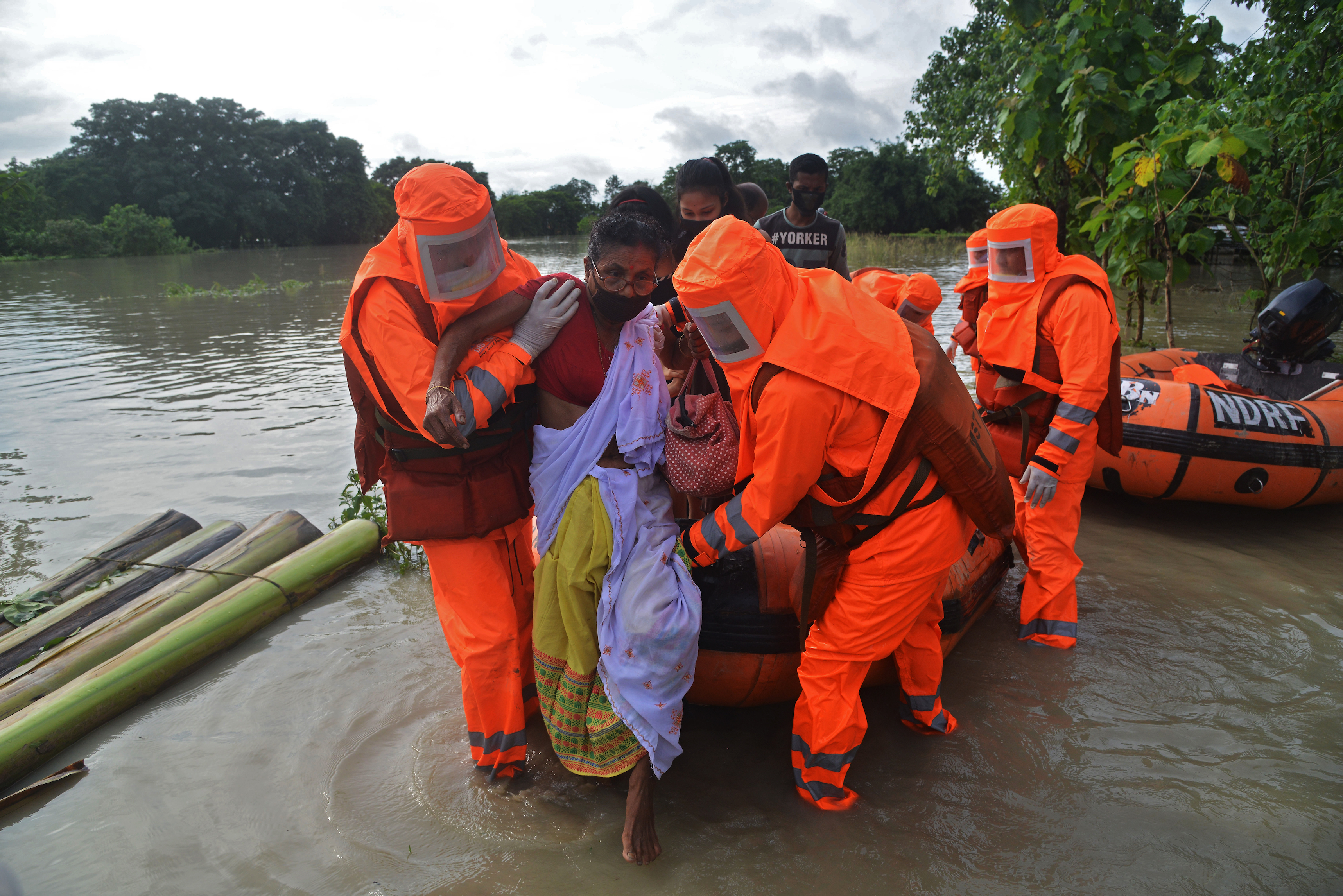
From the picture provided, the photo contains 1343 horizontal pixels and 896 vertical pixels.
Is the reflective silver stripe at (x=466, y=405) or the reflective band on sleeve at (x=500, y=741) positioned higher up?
→ the reflective silver stripe at (x=466, y=405)

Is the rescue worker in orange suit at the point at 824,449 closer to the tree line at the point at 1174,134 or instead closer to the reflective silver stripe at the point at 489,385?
the reflective silver stripe at the point at 489,385

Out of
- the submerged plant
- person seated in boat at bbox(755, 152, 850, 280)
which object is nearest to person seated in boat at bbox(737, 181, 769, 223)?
person seated in boat at bbox(755, 152, 850, 280)

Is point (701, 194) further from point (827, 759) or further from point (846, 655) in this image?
point (827, 759)

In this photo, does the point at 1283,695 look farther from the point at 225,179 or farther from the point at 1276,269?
the point at 225,179

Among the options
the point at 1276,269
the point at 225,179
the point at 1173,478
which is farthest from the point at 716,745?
the point at 225,179

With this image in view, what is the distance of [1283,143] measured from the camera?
7.43 m

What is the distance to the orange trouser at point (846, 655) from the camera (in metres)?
2.42

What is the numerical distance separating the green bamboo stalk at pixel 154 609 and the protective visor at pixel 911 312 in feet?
12.8

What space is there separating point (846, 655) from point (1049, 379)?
192cm

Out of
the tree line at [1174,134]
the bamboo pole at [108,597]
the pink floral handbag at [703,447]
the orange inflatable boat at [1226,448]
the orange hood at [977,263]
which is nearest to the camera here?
the pink floral handbag at [703,447]

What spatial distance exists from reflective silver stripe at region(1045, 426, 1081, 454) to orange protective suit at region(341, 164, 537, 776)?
2.40 metres

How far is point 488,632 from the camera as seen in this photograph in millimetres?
2658

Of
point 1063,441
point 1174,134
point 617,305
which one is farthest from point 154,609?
point 1174,134

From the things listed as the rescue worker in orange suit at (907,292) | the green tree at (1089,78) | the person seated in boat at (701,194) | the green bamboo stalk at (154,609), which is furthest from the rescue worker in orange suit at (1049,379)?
the green bamboo stalk at (154,609)
